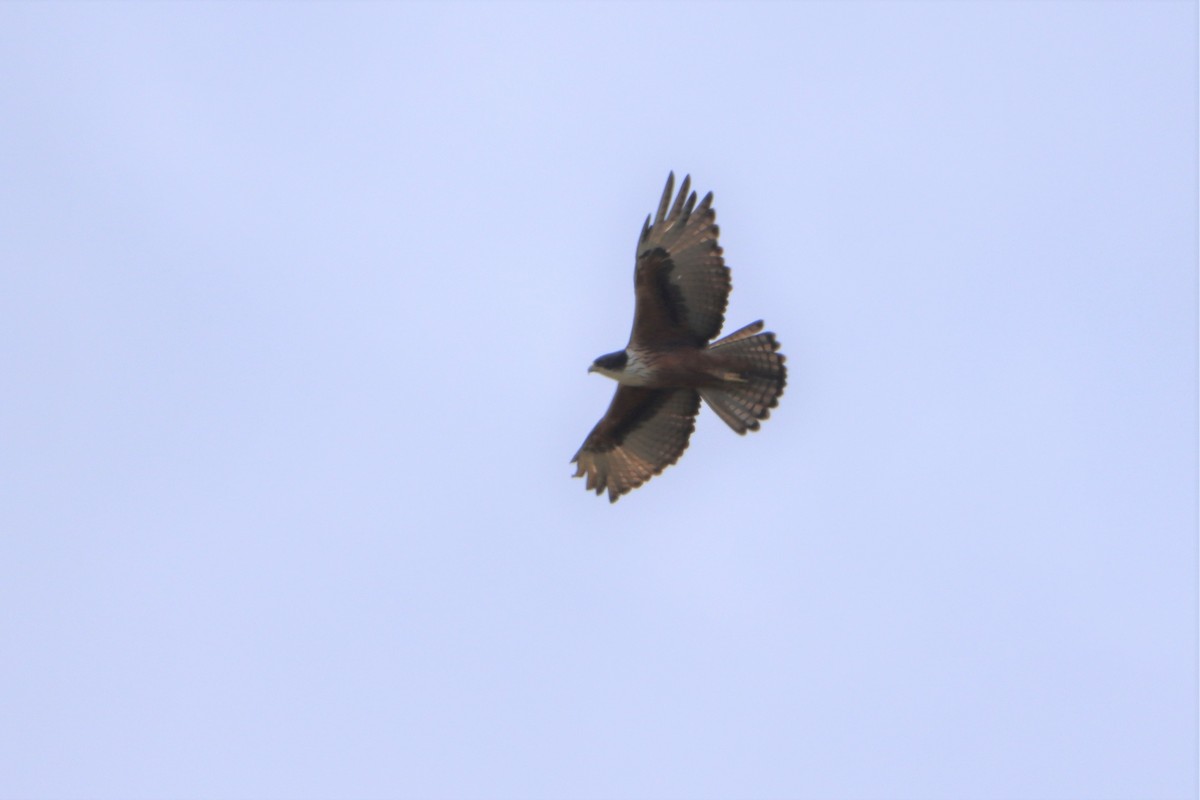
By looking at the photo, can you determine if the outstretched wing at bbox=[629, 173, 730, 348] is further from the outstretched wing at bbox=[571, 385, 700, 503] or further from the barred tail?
the outstretched wing at bbox=[571, 385, 700, 503]

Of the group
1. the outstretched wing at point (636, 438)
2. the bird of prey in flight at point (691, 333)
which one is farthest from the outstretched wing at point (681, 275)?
the outstretched wing at point (636, 438)

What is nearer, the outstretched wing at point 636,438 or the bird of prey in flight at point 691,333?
the bird of prey in flight at point 691,333

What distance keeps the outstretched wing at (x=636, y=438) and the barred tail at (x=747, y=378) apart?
692mm

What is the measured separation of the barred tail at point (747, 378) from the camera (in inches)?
795

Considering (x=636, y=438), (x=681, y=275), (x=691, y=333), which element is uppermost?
(x=681, y=275)

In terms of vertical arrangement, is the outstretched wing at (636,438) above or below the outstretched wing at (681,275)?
below

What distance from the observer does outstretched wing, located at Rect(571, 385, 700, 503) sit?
2139 cm

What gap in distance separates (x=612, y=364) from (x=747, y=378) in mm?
1406

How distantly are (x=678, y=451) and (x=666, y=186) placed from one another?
10.4 feet

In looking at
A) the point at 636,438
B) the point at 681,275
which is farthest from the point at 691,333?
the point at 636,438

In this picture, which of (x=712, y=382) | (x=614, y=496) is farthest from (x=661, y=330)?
(x=614, y=496)

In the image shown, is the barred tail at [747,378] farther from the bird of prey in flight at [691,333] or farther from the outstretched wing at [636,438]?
the outstretched wing at [636,438]

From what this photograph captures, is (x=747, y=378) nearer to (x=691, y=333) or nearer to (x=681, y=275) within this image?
(x=691, y=333)

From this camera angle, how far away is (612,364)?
20344 mm
